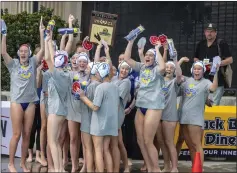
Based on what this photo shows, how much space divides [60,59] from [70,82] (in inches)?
15.3

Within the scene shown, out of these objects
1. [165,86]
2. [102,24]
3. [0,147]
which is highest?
[102,24]

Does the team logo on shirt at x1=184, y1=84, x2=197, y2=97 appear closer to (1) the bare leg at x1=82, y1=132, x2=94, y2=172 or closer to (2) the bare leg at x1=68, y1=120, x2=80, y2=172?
(1) the bare leg at x1=82, y1=132, x2=94, y2=172

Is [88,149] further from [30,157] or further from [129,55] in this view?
[30,157]

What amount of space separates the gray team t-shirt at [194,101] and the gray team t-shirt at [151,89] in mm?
414

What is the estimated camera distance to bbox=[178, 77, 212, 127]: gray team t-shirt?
739 cm

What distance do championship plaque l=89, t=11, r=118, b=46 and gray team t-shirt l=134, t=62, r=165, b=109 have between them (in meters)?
1.55

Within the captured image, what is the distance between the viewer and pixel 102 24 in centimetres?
873

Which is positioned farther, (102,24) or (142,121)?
(102,24)

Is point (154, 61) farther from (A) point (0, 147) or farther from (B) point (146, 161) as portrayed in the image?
(A) point (0, 147)

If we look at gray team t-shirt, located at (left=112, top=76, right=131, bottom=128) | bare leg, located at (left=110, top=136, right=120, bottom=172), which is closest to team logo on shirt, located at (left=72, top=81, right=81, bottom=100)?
gray team t-shirt, located at (left=112, top=76, right=131, bottom=128)

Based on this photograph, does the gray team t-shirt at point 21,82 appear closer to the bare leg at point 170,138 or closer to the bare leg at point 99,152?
the bare leg at point 99,152

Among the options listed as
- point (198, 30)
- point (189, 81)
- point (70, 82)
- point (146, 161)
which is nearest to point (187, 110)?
point (189, 81)

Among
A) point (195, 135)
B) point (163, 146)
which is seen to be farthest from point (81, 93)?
point (195, 135)

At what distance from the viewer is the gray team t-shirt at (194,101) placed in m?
7.39
